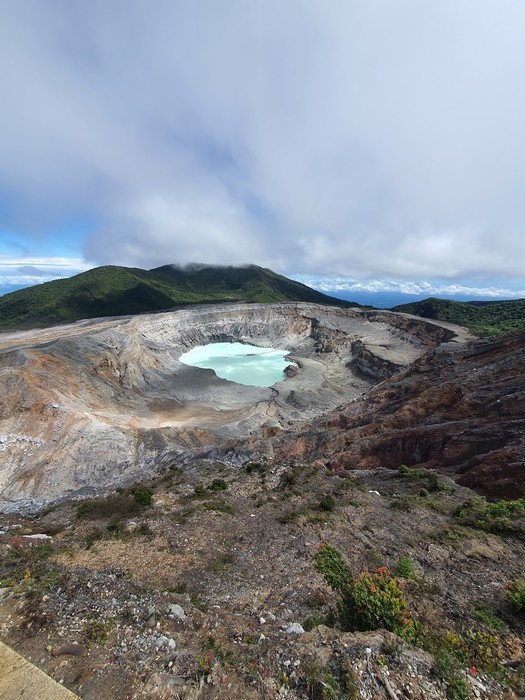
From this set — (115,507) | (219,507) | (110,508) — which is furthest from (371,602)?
(110,508)

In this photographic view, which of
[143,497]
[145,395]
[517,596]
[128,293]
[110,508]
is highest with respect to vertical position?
[128,293]

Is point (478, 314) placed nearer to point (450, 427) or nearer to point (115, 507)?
point (450, 427)

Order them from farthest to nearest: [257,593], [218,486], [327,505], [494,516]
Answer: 1. [218,486]
2. [327,505]
3. [494,516]
4. [257,593]

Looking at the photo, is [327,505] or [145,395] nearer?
[327,505]

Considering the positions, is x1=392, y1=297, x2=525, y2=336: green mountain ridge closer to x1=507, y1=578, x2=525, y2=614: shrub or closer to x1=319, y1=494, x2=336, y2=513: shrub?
x1=319, y1=494, x2=336, y2=513: shrub

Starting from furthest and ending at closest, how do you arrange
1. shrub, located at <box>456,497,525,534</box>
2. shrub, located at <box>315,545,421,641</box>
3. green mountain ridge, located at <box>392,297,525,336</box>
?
green mountain ridge, located at <box>392,297,525,336</box> < shrub, located at <box>456,497,525,534</box> < shrub, located at <box>315,545,421,641</box>

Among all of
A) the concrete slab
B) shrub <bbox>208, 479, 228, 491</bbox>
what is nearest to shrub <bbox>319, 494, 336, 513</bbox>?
shrub <bbox>208, 479, 228, 491</bbox>

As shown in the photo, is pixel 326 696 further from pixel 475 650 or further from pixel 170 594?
pixel 170 594
